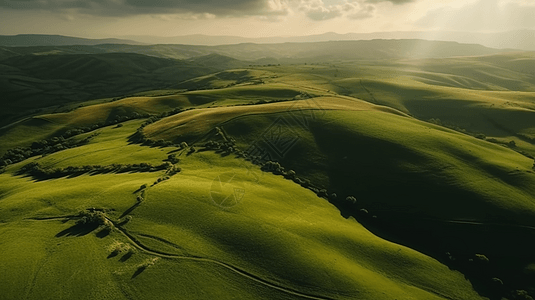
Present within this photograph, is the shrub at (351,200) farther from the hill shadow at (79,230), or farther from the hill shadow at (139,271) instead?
the hill shadow at (79,230)

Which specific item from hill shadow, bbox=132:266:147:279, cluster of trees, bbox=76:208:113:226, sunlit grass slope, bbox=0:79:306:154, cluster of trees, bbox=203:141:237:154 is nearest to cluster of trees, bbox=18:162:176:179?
cluster of trees, bbox=203:141:237:154

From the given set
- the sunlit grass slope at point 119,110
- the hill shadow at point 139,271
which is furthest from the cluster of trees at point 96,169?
the sunlit grass slope at point 119,110

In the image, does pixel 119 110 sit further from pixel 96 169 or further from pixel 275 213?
pixel 275 213

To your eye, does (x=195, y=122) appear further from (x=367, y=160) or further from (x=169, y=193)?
(x=367, y=160)

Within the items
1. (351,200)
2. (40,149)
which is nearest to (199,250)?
(351,200)

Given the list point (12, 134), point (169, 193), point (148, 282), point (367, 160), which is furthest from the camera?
point (12, 134)

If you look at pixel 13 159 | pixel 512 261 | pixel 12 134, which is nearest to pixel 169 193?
pixel 512 261
